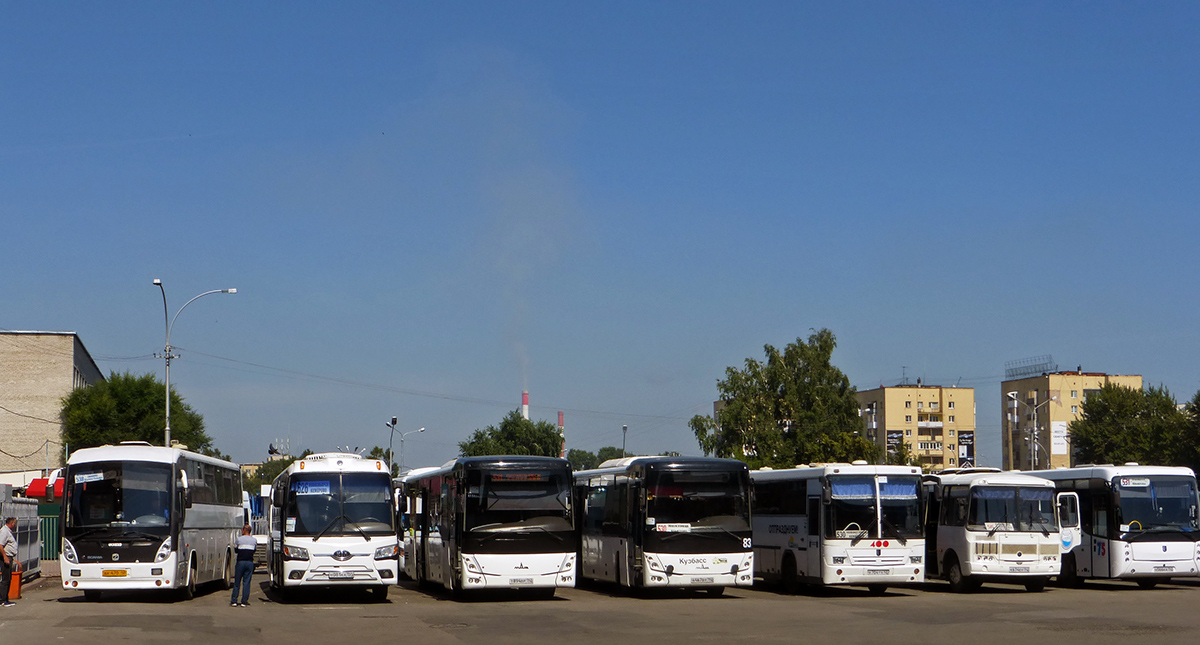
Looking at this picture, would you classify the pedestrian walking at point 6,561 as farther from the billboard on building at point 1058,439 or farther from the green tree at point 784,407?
the billboard on building at point 1058,439

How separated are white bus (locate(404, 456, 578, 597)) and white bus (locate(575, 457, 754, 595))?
1611 millimetres

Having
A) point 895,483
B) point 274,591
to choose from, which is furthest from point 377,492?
A: point 895,483

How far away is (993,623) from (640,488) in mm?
8370

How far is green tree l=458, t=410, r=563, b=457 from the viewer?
129000 millimetres

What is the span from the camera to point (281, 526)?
2481cm

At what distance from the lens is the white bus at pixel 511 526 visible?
81.8 feet

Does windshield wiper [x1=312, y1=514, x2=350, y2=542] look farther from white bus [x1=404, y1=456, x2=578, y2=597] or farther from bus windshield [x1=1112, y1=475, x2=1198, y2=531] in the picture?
bus windshield [x1=1112, y1=475, x2=1198, y2=531]

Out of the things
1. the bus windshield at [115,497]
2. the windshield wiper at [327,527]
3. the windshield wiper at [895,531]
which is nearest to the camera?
the windshield wiper at [327,527]

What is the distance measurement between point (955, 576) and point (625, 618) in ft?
36.5

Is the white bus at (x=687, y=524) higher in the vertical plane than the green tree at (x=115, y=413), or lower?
lower

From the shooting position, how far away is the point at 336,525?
2439 centimetres

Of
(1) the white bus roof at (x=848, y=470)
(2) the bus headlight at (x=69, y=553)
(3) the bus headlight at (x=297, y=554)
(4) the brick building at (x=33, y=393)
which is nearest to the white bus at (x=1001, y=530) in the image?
(1) the white bus roof at (x=848, y=470)

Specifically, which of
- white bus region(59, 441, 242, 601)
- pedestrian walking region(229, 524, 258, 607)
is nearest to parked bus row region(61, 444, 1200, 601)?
white bus region(59, 441, 242, 601)

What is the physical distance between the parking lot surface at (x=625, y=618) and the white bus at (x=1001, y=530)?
611 millimetres
